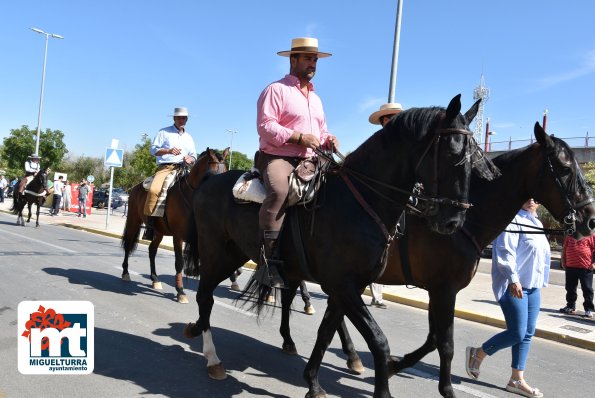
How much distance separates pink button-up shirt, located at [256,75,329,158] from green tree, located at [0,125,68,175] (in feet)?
172

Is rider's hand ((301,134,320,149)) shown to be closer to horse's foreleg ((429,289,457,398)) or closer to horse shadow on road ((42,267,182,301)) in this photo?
horse's foreleg ((429,289,457,398))

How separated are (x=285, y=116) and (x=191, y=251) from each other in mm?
2231

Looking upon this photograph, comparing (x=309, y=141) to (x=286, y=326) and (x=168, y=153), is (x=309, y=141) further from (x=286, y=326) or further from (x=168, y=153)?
(x=168, y=153)

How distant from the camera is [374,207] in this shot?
3.51 m

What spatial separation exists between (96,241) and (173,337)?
10398 millimetres

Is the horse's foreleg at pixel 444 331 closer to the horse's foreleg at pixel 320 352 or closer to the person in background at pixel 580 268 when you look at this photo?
the horse's foreleg at pixel 320 352

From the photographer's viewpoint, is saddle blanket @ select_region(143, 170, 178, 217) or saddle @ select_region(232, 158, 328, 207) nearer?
saddle @ select_region(232, 158, 328, 207)

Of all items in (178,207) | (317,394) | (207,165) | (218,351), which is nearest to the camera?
(317,394)

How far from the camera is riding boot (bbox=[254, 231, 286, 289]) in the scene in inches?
149

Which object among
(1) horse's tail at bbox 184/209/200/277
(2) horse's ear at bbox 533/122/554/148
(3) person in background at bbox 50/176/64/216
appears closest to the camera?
(2) horse's ear at bbox 533/122/554/148

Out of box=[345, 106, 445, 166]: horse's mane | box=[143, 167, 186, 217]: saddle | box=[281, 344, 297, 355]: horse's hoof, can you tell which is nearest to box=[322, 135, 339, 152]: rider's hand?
box=[345, 106, 445, 166]: horse's mane

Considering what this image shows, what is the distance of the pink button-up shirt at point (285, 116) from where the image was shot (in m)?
3.86

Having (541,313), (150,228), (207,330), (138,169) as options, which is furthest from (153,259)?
(138,169)

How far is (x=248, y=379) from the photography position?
4320 mm
